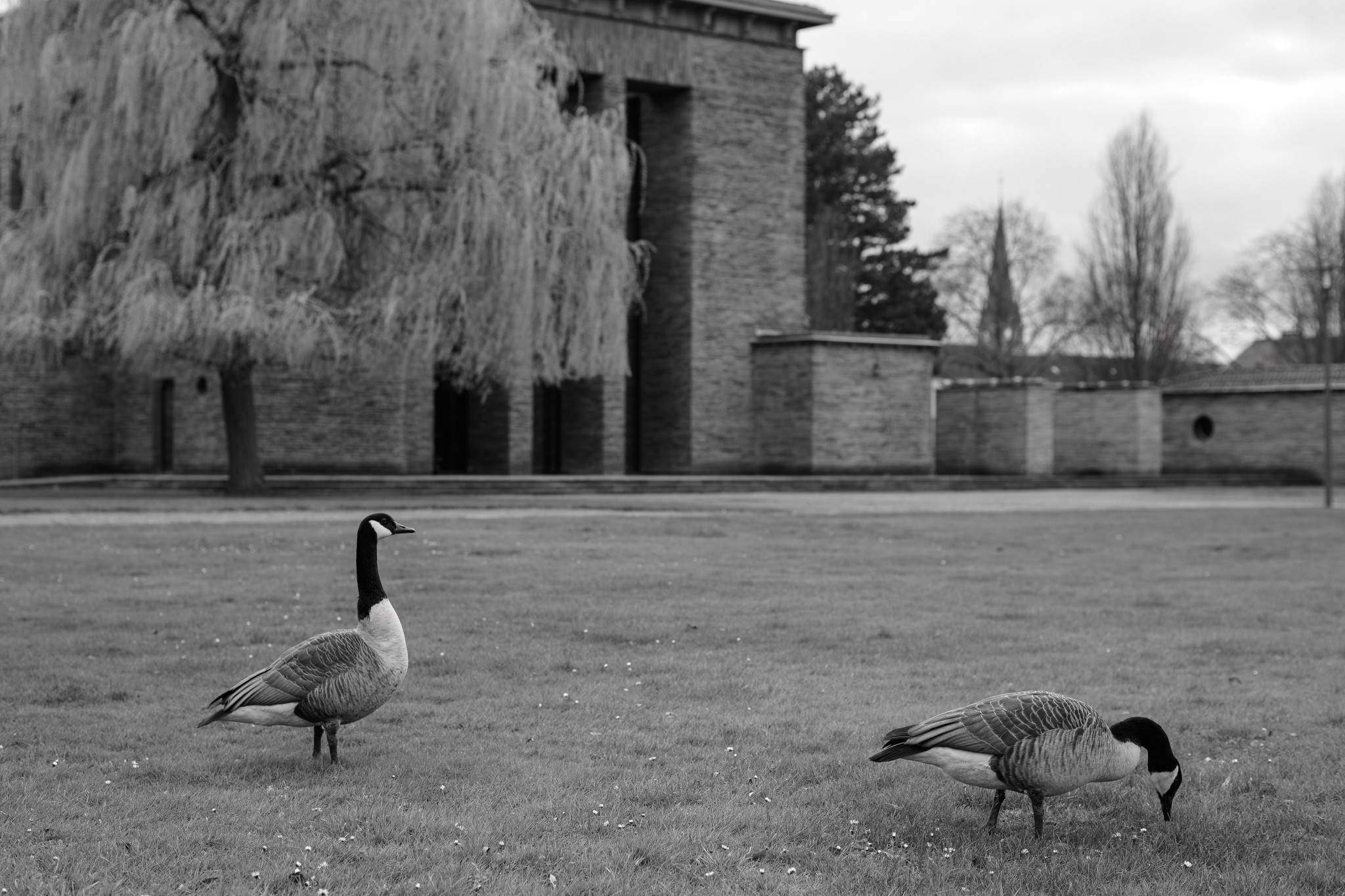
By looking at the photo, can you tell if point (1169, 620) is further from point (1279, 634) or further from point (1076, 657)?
point (1076, 657)

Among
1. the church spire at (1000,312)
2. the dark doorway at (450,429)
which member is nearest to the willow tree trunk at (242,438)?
the dark doorway at (450,429)

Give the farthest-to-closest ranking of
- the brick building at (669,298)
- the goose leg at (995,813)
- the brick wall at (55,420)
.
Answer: the brick building at (669,298), the brick wall at (55,420), the goose leg at (995,813)

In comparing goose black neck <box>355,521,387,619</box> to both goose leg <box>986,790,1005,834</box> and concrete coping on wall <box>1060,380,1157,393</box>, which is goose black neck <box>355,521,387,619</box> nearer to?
goose leg <box>986,790,1005,834</box>

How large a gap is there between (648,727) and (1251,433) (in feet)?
139

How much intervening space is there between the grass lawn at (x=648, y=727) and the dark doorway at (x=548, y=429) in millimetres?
23680

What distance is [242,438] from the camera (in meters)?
26.6

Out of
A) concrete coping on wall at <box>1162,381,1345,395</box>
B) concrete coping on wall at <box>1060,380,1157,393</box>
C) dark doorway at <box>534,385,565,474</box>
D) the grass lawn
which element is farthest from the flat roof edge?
the grass lawn

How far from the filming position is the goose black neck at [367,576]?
669cm

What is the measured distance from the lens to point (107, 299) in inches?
925

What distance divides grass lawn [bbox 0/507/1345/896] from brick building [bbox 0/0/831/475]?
1961cm

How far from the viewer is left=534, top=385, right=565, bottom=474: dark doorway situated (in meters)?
39.9

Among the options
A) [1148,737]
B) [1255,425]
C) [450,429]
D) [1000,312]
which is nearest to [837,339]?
[450,429]

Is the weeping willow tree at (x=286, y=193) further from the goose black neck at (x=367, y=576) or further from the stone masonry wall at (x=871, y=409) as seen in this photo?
the goose black neck at (x=367, y=576)

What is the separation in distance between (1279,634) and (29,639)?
28.8 feet
